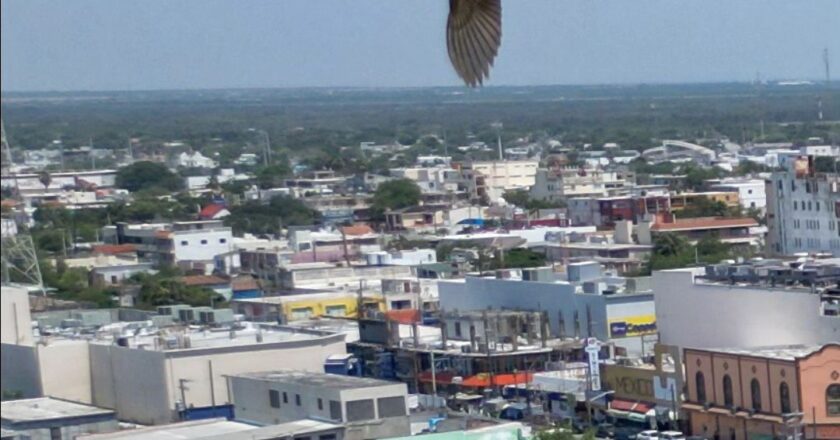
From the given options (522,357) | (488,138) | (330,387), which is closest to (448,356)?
(522,357)

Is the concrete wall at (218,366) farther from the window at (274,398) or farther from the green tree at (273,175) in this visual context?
the green tree at (273,175)

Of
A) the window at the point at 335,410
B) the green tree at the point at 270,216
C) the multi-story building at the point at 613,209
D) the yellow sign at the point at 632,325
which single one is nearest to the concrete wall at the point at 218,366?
the window at the point at 335,410

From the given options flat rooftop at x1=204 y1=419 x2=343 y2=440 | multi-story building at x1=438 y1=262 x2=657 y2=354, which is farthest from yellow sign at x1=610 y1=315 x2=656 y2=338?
flat rooftop at x1=204 y1=419 x2=343 y2=440

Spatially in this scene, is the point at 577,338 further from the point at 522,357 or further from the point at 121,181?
the point at 121,181

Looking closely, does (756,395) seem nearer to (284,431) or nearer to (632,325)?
(284,431)

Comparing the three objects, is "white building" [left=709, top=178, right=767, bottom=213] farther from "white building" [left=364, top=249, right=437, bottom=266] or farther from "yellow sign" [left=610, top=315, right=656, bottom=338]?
"yellow sign" [left=610, top=315, right=656, bottom=338]

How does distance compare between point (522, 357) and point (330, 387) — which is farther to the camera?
point (522, 357)
